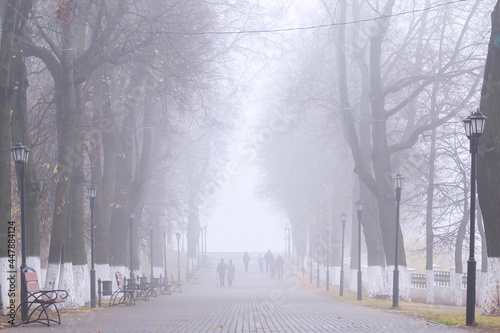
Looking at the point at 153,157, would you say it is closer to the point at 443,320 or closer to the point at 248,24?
the point at 248,24

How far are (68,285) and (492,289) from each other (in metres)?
10.4

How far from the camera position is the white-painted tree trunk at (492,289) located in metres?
15.5

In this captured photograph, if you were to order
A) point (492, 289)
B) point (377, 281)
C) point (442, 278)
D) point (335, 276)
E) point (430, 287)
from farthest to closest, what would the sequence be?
point (335, 276) < point (442, 278) < point (430, 287) < point (377, 281) < point (492, 289)

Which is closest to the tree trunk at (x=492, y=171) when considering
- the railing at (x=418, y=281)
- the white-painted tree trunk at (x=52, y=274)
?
the white-painted tree trunk at (x=52, y=274)

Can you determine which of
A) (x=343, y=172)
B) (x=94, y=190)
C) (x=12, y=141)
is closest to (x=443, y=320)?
(x=12, y=141)

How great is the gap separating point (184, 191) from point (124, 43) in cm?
4052

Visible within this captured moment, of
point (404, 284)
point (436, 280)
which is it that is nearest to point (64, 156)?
point (404, 284)

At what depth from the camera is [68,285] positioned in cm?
1950

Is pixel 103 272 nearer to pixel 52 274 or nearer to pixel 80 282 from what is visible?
pixel 80 282

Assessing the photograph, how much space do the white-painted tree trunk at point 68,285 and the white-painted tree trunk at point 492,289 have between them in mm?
10195

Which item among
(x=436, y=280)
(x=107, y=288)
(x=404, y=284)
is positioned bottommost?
(x=436, y=280)

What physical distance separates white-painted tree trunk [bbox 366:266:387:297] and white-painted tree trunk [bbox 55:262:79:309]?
11568 millimetres

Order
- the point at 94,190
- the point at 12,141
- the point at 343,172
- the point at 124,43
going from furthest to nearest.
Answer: the point at 343,172
the point at 94,190
the point at 124,43
the point at 12,141

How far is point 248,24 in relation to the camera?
1182 inches
